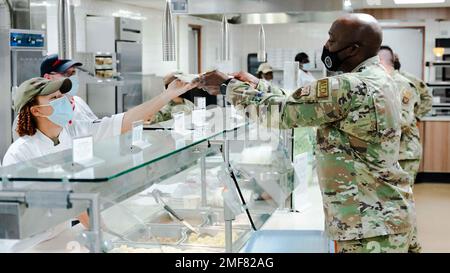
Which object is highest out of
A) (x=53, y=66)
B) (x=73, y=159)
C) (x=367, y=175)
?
(x=53, y=66)

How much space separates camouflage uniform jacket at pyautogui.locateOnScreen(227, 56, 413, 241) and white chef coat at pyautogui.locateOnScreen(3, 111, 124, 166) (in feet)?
2.87

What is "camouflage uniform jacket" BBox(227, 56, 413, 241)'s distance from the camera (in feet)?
8.11

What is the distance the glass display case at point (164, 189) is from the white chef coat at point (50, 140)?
414 mm

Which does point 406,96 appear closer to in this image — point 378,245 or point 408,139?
point 408,139

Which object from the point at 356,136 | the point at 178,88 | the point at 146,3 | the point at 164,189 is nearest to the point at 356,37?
the point at 356,136

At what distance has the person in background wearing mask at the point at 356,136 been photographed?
2479 mm

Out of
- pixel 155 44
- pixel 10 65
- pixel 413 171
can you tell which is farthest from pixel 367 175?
pixel 155 44

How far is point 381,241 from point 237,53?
9.43 m

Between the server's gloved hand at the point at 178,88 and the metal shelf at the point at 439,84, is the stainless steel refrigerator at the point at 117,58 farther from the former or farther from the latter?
the metal shelf at the point at 439,84

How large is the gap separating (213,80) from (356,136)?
65cm

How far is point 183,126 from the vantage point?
2.95 meters

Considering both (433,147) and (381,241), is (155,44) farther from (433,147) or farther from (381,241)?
(381,241)

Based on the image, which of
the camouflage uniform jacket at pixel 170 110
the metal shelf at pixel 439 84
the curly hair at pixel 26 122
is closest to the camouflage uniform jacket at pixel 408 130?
the camouflage uniform jacket at pixel 170 110

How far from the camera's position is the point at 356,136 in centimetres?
253
